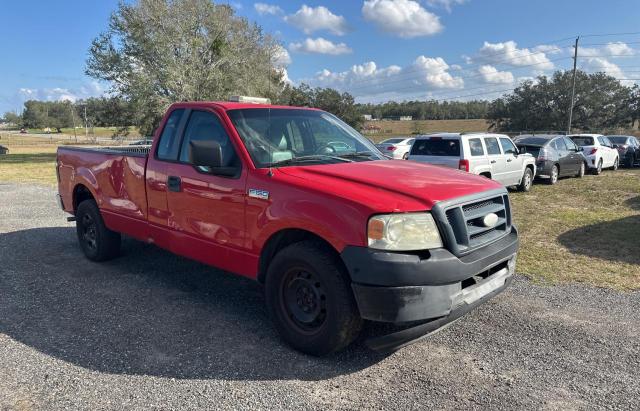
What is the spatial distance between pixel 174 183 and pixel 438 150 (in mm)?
7966

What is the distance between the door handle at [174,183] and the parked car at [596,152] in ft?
58.4

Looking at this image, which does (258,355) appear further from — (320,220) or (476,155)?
(476,155)

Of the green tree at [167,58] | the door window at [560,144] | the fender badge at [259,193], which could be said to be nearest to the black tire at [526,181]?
the door window at [560,144]

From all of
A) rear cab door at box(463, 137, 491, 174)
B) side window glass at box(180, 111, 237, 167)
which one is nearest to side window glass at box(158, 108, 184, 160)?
side window glass at box(180, 111, 237, 167)

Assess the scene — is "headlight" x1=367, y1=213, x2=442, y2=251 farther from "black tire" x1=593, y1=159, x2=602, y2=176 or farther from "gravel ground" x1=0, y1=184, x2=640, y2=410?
"black tire" x1=593, y1=159, x2=602, y2=176

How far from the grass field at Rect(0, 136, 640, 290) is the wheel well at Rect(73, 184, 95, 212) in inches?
227

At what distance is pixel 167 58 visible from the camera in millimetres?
26766

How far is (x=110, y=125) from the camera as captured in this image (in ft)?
113

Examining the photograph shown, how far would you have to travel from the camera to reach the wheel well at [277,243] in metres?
3.67

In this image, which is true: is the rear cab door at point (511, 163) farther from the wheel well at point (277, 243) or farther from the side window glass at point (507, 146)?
the wheel well at point (277, 243)

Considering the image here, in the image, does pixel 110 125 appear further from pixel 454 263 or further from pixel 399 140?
pixel 454 263

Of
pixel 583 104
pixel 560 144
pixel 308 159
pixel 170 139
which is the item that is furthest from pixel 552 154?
pixel 583 104

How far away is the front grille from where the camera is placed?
130 inches

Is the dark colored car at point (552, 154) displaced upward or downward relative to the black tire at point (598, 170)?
upward
